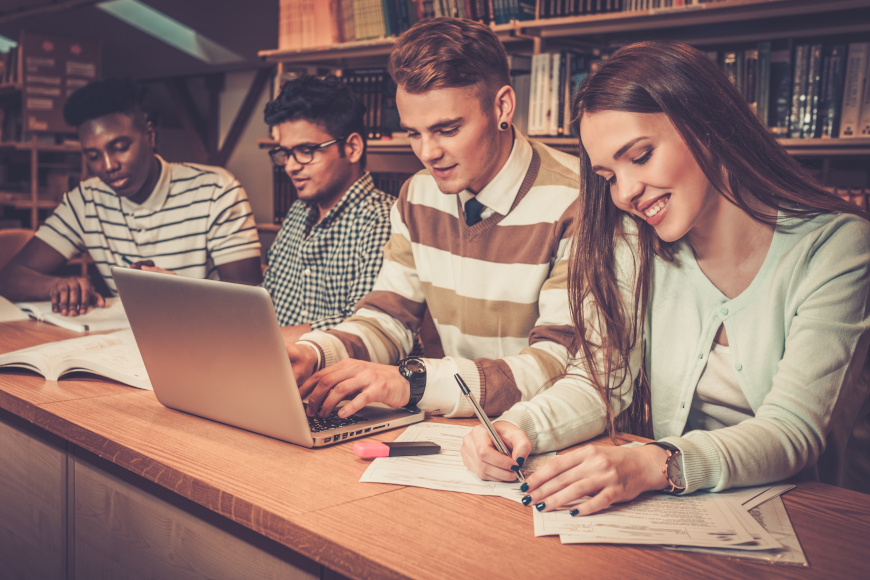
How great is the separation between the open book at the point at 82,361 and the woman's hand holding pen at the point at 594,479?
2.70 ft

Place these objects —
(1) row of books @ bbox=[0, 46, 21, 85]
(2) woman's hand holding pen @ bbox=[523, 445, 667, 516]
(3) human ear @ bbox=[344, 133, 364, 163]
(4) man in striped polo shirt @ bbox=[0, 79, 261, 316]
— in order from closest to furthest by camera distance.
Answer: (2) woman's hand holding pen @ bbox=[523, 445, 667, 516] → (3) human ear @ bbox=[344, 133, 364, 163] → (4) man in striped polo shirt @ bbox=[0, 79, 261, 316] → (1) row of books @ bbox=[0, 46, 21, 85]

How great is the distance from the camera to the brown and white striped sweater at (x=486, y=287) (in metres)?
1.19

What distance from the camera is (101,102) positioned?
2.25 m

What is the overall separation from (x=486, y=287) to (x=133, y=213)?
1.47 meters

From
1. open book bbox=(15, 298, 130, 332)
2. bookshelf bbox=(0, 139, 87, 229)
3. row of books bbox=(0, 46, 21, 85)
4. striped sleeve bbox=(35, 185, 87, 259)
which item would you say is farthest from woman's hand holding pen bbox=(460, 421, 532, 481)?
row of books bbox=(0, 46, 21, 85)

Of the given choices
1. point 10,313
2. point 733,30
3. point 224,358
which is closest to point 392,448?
point 224,358

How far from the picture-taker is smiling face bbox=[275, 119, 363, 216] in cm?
203

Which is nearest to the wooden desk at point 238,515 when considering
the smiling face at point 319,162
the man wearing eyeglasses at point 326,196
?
the man wearing eyeglasses at point 326,196

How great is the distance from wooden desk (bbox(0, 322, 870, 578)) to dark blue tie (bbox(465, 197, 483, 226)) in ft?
1.80

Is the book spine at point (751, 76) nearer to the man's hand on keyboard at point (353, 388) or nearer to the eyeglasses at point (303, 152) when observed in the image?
the eyeglasses at point (303, 152)

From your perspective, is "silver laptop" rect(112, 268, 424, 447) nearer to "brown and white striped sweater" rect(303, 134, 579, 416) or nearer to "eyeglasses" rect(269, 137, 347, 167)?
"brown and white striped sweater" rect(303, 134, 579, 416)

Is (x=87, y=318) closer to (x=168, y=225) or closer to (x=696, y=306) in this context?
(x=168, y=225)

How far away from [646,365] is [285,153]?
4.25 ft

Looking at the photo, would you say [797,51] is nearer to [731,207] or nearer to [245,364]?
[731,207]
